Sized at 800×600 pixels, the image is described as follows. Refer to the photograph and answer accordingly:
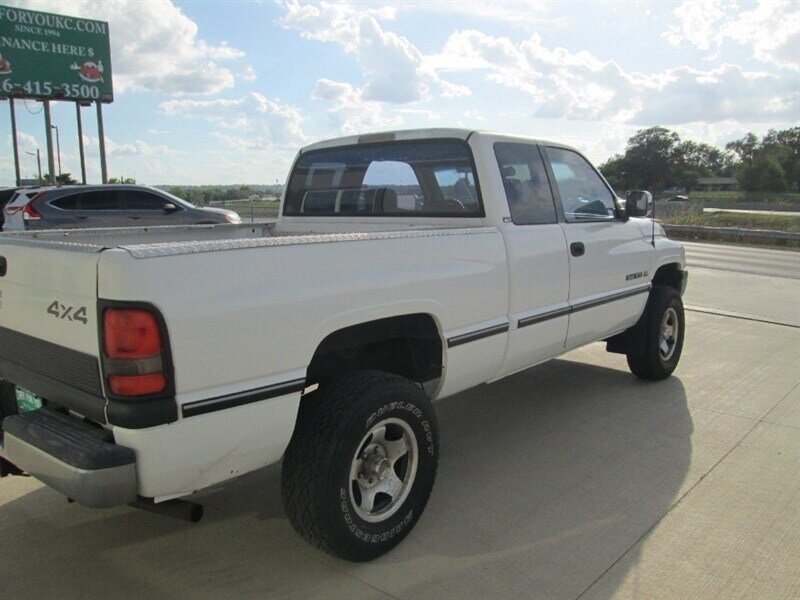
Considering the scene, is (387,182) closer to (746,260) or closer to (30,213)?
(30,213)

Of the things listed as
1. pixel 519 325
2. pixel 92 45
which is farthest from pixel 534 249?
pixel 92 45

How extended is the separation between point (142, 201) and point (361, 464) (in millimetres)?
10715

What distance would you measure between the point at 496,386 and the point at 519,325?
1.81 m

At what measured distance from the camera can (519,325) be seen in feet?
12.5

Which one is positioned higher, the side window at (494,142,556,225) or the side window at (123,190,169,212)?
the side window at (494,142,556,225)

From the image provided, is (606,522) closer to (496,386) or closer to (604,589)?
(604,589)

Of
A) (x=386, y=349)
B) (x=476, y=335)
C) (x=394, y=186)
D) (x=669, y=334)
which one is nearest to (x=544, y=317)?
(x=476, y=335)

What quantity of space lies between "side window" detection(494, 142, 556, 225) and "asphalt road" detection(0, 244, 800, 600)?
1.46 m

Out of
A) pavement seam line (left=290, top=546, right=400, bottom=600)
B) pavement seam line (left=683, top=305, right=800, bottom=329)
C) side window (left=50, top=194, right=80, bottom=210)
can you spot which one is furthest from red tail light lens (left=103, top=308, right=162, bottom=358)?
side window (left=50, top=194, right=80, bottom=210)

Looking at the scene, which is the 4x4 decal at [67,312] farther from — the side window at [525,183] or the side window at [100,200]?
the side window at [100,200]

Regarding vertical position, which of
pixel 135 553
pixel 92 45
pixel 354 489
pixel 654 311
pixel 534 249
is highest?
pixel 92 45

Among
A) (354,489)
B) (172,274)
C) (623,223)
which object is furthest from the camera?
(623,223)

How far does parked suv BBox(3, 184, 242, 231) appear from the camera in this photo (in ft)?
36.2

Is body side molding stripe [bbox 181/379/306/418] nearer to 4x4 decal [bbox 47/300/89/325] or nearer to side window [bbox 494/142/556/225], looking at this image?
4x4 decal [bbox 47/300/89/325]
